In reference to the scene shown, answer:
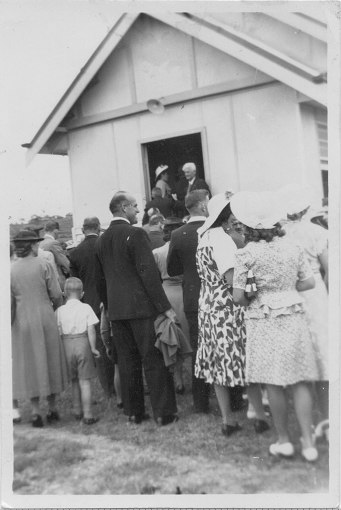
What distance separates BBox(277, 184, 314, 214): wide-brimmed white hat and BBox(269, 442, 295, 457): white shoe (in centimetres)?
152

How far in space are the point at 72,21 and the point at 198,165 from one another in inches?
67.5

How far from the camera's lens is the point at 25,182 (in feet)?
12.3

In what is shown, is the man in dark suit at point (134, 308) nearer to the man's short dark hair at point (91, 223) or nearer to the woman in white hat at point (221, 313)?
the woman in white hat at point (221, 313)

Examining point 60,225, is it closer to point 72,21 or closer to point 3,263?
point 3,263

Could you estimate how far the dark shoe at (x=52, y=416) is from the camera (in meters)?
3.85

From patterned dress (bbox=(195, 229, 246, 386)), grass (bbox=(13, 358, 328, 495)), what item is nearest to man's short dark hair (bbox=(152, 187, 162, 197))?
patterned dress (bbox=(195, 229, 246, 386))

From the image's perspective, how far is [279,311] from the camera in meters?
→ 3.01

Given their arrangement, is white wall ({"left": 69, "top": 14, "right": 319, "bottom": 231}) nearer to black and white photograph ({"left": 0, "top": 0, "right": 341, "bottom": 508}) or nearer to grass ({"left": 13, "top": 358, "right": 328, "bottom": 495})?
black and white photograph ({"left": 0, "top": 0, "right": 341, "bottom": 508})

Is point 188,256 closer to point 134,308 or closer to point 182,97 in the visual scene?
point 134,308

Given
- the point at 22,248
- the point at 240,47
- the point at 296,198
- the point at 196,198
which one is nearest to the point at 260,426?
the point at 296,198

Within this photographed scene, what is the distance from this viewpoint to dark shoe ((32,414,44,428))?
→ 3787 millimetres

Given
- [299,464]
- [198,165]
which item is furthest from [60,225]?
[299,464]

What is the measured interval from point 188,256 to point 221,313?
2.14ft

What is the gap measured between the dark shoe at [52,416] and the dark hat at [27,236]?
4.40 feet
